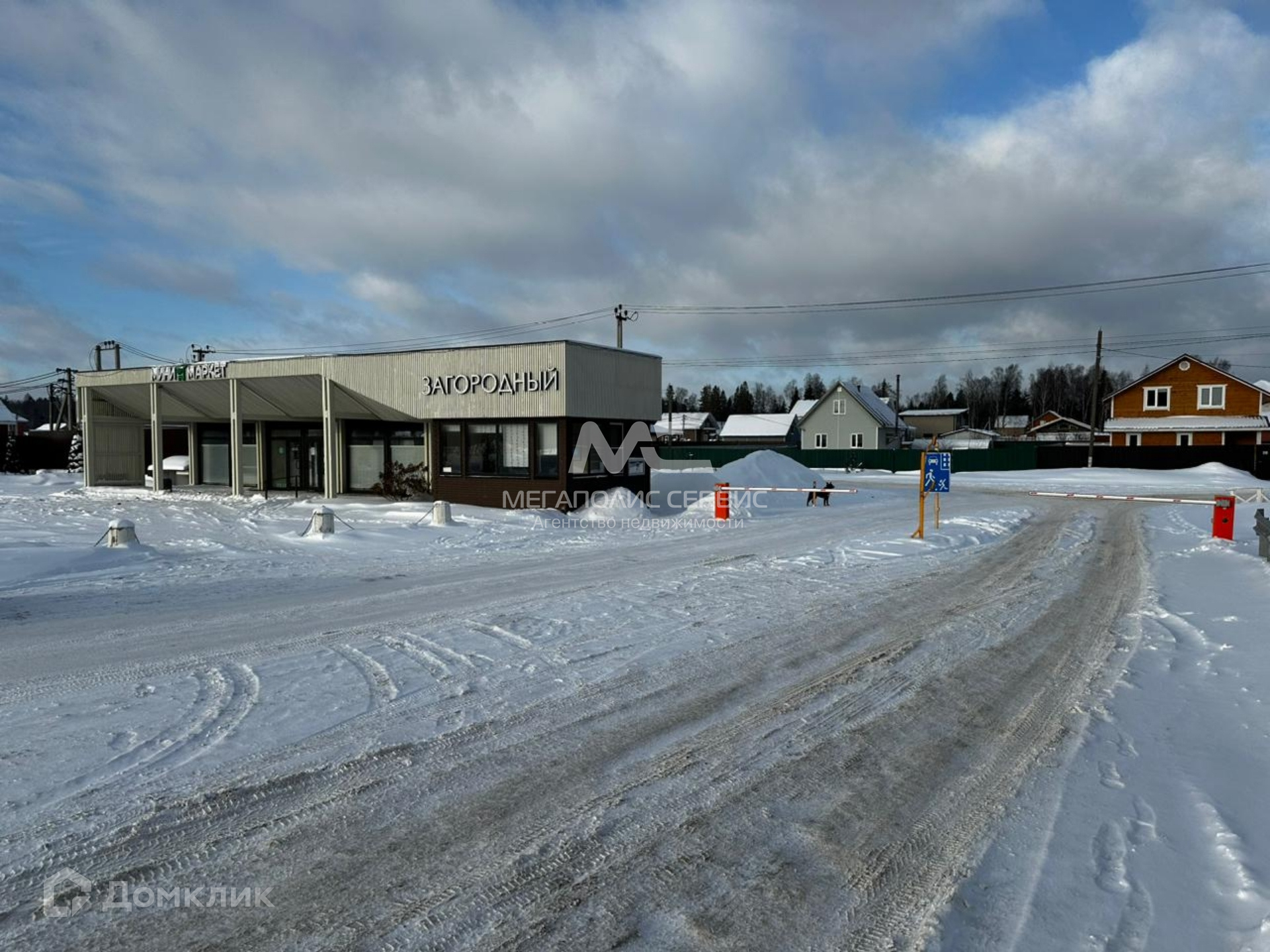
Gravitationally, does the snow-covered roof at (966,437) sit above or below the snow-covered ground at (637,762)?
above

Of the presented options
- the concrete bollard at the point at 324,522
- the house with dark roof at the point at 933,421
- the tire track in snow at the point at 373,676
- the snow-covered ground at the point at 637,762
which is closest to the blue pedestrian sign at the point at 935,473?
the snow-covered ground at the point at 637,762

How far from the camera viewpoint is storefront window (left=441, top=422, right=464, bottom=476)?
22734mm

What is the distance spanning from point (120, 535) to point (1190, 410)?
6059 centimetres

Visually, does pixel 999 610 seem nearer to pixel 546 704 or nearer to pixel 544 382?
pixel 546 704

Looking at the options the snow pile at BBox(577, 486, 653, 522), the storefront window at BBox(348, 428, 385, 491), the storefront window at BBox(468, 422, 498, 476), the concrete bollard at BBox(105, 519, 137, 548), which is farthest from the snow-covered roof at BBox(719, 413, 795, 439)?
the concrete bollard at BBox(105, 519, 137, 548)

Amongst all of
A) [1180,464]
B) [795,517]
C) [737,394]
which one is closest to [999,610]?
[795,517]

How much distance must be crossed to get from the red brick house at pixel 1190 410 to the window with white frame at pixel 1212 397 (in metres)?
0.04

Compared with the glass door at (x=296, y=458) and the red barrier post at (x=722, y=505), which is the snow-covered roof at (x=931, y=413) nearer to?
the glass door at (x=296, y=458)

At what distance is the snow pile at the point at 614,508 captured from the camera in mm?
21031

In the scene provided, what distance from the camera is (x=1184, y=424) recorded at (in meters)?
52.4

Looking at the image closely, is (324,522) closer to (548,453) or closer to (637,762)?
(548,453)

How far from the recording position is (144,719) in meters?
5.61

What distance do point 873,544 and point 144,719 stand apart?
42.6 feet

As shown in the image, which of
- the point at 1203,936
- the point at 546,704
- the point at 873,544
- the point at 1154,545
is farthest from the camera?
the point at 1154,545
